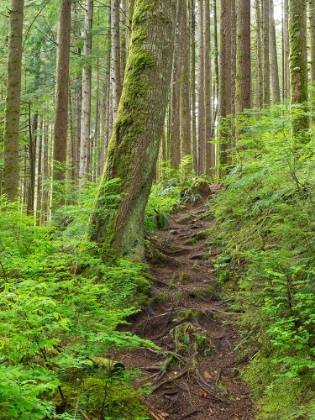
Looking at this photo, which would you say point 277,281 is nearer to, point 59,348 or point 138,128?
point 59,348

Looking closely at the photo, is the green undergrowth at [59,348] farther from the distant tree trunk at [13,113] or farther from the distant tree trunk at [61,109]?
the distant tree trunk at [61,109]

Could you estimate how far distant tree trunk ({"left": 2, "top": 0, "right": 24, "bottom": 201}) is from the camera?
7809 millimetres

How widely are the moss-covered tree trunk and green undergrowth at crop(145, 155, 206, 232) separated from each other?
2880 millimetres

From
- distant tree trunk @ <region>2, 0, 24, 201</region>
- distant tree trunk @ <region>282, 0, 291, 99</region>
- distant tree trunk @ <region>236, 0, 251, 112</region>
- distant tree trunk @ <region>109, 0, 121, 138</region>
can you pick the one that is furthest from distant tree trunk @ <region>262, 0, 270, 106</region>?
distant tree trunk @ <region>2, 0, 24, 201</region>

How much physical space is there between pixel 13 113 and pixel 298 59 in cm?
576

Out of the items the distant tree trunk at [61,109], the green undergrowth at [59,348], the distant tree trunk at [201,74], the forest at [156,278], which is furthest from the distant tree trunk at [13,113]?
the distant tree trunk at [201,74]

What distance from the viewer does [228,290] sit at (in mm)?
5848

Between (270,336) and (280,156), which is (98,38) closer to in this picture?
(280,156)

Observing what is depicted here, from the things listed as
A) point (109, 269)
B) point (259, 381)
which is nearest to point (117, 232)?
point (109, 269)

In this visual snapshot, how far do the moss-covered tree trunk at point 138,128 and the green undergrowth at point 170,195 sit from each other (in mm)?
2880

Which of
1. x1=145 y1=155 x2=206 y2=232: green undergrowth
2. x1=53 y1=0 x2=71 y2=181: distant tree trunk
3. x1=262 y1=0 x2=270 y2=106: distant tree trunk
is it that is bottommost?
x1=145 y1=155 x2=206 y2=232: green undergrowth

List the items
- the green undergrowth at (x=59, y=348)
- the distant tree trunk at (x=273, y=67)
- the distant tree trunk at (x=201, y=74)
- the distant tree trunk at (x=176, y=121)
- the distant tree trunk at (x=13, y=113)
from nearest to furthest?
the green undergrowth at (x=59, y=348)
the distant tree trunk at (x=13, y=113)
the distant tree trunk at (x=176, y=121)
the distant tree trunk at (x=201, y=74)
the distant tree trunk at (x=273, y=67)

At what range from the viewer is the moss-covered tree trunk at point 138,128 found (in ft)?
19.2

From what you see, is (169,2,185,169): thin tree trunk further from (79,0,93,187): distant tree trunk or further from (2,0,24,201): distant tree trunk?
(2,0,24,201): distant tree trunk
